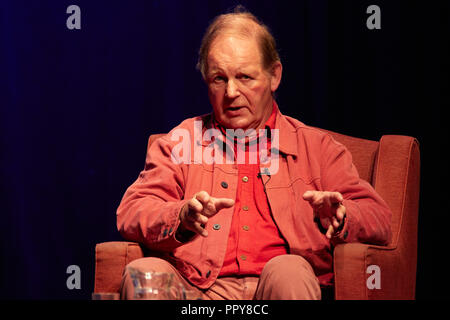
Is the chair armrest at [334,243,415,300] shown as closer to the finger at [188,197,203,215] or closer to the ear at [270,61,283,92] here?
the finger at [188,197,203,215]

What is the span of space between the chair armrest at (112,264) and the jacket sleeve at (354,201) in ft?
2.26

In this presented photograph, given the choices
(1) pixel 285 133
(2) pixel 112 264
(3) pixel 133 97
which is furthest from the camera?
(3) pixel 133 97

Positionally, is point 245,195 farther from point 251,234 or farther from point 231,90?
point 231,90

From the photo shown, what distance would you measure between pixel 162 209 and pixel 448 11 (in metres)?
1.62

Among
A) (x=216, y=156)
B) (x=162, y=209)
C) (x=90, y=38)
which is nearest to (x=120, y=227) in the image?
(x=162, y=209)

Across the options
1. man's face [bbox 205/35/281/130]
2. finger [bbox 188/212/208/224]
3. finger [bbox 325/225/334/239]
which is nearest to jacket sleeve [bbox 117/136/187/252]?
finger [bbox 188/212/208/224]

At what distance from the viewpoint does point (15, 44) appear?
3256 mm

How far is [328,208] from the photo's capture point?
2.08 metres

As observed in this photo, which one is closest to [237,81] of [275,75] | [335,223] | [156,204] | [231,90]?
[231,90]

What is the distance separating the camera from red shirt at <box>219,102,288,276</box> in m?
2.23

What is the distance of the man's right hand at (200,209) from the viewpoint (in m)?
1.96

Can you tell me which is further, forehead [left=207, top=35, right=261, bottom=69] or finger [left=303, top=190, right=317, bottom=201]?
forehead [left=207, top=35, right=261, bottom=69]

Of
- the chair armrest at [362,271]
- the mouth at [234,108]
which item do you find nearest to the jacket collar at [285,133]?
the mouth at [234,108]

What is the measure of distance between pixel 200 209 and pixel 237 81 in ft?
2.03
